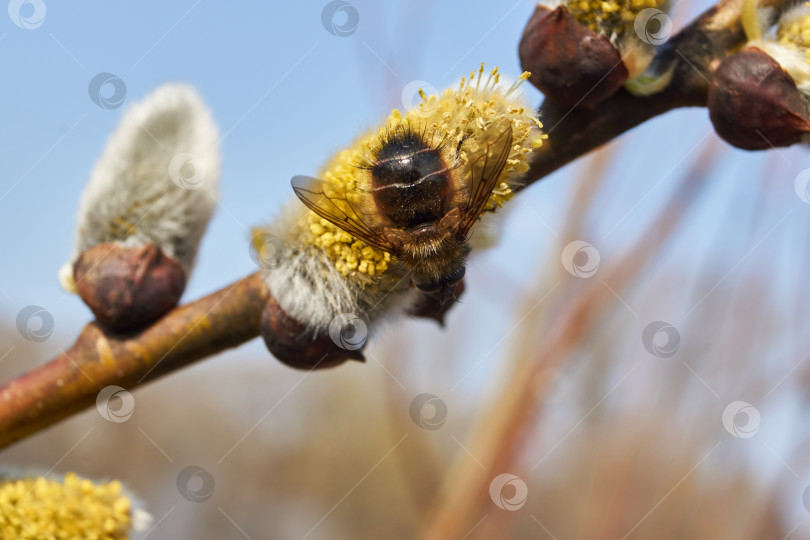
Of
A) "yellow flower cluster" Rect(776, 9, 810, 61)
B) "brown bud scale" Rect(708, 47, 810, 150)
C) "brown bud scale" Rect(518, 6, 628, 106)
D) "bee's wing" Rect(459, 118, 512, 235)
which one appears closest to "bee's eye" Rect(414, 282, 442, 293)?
"bee's wing" Rect(459, 118, 512, 235)

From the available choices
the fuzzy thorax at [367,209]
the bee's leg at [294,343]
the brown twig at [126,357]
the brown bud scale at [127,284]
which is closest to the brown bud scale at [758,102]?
the fuzzy thorax at [367,209]

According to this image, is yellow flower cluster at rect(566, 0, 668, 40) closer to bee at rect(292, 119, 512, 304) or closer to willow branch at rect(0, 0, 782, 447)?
willow branch at rect(0, 0, 782, 447)

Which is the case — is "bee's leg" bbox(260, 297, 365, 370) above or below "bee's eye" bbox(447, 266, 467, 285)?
below

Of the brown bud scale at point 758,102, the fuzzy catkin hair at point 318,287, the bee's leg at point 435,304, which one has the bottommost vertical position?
the fuzzy catkin hair at point 318,287

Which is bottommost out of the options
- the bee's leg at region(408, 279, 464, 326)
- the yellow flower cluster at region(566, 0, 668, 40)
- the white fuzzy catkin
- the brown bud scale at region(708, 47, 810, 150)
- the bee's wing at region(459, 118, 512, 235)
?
the white fuzzy catkin

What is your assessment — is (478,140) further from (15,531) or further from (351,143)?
(15,531)

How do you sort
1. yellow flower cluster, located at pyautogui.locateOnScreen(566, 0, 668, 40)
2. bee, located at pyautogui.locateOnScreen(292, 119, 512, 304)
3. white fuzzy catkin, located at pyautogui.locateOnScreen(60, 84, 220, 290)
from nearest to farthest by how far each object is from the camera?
1. bee, located at pyautogui.locateOnScreen(292, 119, 512, 304)
2. yellow flower cluster, located at pyautogui.locateOnScreen(566, 0, 668, 40)
3. white fuzzy catkin, located at pyautogui.locateOnScreen(60, 84, 220, 290)

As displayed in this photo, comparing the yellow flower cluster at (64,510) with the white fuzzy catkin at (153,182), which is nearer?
the yellow flower cluster at (64,510)

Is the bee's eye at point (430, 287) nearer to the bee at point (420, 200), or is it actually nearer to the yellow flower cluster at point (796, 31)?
the bee at point (420, 200)
